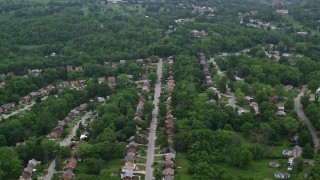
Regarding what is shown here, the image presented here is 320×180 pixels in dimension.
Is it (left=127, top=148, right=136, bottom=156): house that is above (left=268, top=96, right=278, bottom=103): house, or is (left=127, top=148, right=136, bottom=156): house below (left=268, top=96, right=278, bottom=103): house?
below

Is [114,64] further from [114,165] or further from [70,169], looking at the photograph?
[70,169]

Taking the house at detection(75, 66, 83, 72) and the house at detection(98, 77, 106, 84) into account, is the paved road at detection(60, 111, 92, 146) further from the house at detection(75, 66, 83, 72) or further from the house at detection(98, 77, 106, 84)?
the house at detection(75, 66, 83, 72)

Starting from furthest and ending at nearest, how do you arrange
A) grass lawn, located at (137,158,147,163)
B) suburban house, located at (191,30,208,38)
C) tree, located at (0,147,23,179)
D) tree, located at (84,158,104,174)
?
suburban house, located at (191,30,208,38), grass lawn, located at (137,158,147,163), tree, located at (84,158,104,174), tree, located at (0,147,23,179)

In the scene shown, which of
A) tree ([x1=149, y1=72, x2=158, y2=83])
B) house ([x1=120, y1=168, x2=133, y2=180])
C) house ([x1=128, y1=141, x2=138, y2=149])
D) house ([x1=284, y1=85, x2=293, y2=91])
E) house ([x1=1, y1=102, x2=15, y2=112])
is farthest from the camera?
tree ([x1=149, y1=72, x2=158, y2=83])

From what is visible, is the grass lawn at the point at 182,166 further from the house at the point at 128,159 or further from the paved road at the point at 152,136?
the house at the point at 128,159

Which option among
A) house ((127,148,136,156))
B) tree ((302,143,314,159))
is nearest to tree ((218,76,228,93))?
tree ((302,143,314,159))

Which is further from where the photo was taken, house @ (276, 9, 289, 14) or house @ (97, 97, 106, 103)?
house @ (276, 9, 289, 14)

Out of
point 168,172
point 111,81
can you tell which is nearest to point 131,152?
point 168,172

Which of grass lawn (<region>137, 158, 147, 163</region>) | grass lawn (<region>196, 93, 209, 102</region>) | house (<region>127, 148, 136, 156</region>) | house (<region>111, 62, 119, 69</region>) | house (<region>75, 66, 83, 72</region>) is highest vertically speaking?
house (<region>127, 148, 136, 156</region>)
